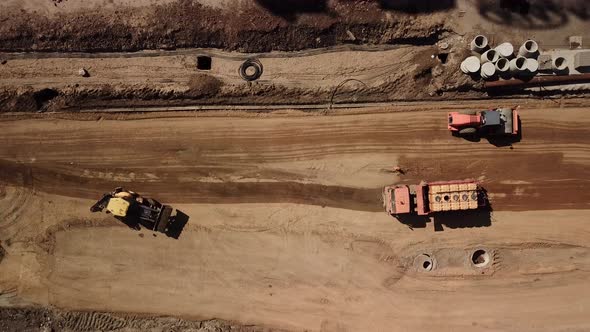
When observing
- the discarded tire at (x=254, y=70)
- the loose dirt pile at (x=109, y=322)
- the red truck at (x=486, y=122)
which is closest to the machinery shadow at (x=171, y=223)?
the loose dirt pile at (x=109, y=322)

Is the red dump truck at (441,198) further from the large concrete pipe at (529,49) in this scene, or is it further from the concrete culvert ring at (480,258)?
the large concrete pipe at (529,49)

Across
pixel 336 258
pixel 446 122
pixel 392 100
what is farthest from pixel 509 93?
pixel 336 258

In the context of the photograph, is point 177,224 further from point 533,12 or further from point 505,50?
point 533,12

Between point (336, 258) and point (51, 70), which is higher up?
point (51, 70)

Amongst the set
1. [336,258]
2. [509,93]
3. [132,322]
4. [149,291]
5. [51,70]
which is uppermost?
[509,93]

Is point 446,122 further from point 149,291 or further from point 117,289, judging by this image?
point 117,289
